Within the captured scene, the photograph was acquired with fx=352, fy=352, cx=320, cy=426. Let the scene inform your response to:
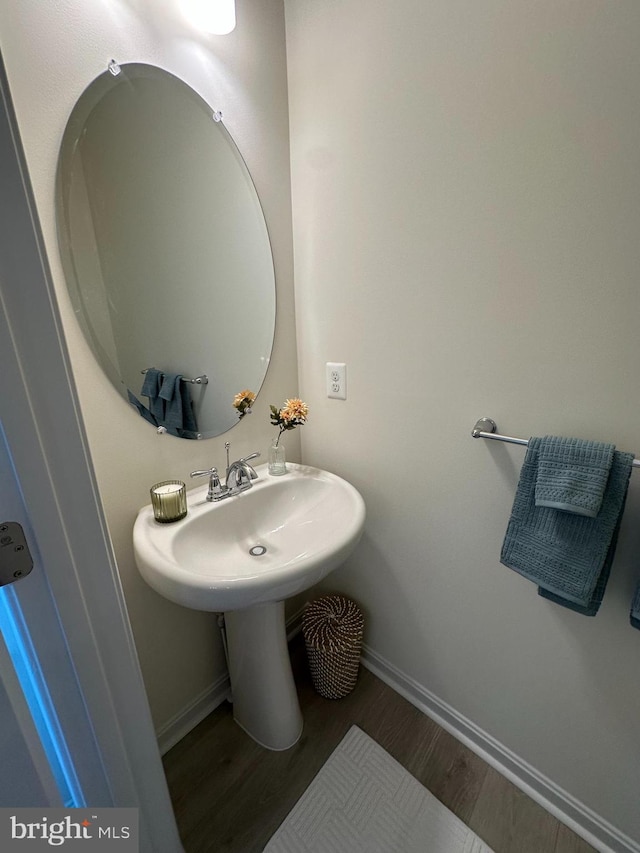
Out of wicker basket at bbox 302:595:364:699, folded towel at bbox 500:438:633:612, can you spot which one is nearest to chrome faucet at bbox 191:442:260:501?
wicker basket at bbox 302:595:364:699

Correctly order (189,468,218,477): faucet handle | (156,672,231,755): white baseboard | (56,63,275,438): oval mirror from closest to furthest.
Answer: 1. (56,63,275,438): oval mirror
2. (189,468,218,477): faucet handle
3. (156,672,231,755): white baseboard

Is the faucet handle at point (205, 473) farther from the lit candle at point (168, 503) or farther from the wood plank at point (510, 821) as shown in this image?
the wood plank at point (510, 821)

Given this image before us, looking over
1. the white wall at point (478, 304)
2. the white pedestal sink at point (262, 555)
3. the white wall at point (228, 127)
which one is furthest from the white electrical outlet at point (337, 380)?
the white pedestal sink at point (262, 555)

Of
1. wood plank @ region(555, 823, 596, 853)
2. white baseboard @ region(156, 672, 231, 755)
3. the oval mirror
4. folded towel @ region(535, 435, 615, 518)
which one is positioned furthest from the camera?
white baseboard @ region(156, 672, 231, 755)

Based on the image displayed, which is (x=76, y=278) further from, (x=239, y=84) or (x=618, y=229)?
(x=618, y=229)

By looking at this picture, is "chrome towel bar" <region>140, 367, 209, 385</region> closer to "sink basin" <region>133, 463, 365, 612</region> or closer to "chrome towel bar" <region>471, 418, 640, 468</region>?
"sink basin" <region>133, 463, 365, 612</region>

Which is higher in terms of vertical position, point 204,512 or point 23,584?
point 23,584

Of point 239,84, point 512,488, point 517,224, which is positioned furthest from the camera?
point 239,84

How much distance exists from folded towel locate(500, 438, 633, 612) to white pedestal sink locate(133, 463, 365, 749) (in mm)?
385

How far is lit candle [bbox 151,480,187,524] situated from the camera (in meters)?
0.92

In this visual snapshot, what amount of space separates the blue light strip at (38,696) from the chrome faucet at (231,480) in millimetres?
537

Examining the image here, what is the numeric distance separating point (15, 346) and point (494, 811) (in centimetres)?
158

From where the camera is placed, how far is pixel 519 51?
0.73 m

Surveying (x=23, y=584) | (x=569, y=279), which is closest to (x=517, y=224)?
(x=569, y=279)
